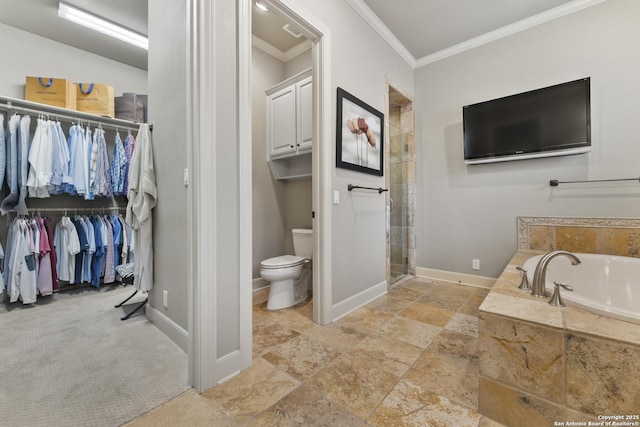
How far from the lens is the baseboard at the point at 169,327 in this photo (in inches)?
64.5

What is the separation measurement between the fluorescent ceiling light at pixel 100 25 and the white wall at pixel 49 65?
634 mm

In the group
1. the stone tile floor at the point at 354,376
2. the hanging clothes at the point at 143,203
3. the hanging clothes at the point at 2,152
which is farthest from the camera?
the hanging clothes at the point at 2,152

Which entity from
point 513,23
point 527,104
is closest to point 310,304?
point 527,104

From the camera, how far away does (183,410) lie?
3.75ft

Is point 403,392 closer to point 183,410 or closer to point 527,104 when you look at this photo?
point 183,410

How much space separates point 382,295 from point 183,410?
199cm

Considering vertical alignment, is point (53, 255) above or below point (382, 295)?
above

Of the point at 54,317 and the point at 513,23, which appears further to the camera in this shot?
the point at 513,23

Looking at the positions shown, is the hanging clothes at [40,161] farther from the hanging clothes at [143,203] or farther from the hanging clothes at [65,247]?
the hanging clothes at [143,203]

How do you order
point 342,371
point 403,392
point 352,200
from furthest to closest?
point 352,200 → point 342,371 → point 403,392

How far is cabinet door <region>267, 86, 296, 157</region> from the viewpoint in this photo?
2.85 m

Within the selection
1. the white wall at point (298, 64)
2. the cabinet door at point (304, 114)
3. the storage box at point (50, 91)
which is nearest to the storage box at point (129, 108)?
the storage box at point (50, 91)

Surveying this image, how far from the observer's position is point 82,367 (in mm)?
1458

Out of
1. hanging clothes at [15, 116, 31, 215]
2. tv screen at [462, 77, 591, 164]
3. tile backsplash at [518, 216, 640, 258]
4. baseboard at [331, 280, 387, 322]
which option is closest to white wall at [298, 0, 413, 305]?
baseboard at [331, 280, 387, 322]
